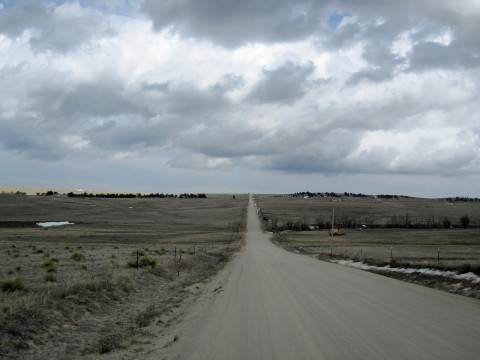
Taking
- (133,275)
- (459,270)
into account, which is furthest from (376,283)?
(133,275)

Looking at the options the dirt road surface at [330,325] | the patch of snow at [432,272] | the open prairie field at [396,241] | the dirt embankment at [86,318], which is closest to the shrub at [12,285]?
the dirt embankment at [86,318]

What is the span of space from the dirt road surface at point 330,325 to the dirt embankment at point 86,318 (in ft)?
3.34

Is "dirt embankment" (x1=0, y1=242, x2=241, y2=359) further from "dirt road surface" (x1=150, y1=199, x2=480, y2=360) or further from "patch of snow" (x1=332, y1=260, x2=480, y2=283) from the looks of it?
"patch of snow" (x1=332, y1=260, x2=480, y2=283)

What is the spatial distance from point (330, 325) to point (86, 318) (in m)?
6.03

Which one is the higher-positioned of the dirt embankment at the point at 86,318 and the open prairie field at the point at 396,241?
the dirt embankment at the point at 86,318

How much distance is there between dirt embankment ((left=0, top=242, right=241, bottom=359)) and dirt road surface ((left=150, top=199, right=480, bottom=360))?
1019 millimetres

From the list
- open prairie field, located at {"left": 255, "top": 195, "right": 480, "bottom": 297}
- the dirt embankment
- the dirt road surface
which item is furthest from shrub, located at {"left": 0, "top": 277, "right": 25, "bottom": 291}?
open prairie field, located at {"left": 255, "top": 195, "right": 480, "bottom": 297}

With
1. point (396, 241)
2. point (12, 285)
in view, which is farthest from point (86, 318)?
point (396, 241)

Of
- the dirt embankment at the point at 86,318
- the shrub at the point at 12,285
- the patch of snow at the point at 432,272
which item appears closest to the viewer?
the dirt embankment at the point at 86,318

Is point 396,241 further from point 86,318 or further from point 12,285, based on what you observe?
point 86,318

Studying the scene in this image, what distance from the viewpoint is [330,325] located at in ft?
36.3

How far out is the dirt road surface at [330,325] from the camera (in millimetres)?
8602

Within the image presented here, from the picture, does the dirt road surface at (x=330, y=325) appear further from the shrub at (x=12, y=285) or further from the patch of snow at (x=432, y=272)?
the shrub at (x=12, y=285)

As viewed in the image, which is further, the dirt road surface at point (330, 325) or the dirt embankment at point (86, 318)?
the dirt embankment at point (86, 318)
